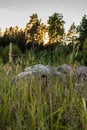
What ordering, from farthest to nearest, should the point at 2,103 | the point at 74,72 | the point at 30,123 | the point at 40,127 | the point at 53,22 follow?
the point at 53,22 < the point at 74,72 < the point at 2,103 < the point at 30,123 < the point at 40,127

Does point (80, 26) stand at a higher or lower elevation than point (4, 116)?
higher

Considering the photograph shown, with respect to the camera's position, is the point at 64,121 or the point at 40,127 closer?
the point at 40,127

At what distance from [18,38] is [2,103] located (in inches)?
1471

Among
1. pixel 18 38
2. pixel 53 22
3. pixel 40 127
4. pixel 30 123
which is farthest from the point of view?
pixel 18 38

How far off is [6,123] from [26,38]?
39.0 metres

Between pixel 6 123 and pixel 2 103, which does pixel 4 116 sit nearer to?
pixel 6 123

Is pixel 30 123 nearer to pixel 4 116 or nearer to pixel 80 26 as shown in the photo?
pixel 4 116

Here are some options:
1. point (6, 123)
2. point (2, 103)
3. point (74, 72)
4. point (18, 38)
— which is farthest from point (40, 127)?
point (18, 38)

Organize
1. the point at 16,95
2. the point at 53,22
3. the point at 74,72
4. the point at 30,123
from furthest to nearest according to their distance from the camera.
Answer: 1. the point at 53,22
2. the point at 74,72
3. the point at 16,95
4. the point at 30,123

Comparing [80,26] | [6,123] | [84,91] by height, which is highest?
[80,26]

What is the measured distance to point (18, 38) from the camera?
3962 centimetres

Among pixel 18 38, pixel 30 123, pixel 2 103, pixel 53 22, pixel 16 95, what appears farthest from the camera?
pixel 18 38

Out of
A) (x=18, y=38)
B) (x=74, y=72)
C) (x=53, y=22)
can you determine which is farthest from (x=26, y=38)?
(x=74, y=72)

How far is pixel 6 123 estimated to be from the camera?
2.27m
